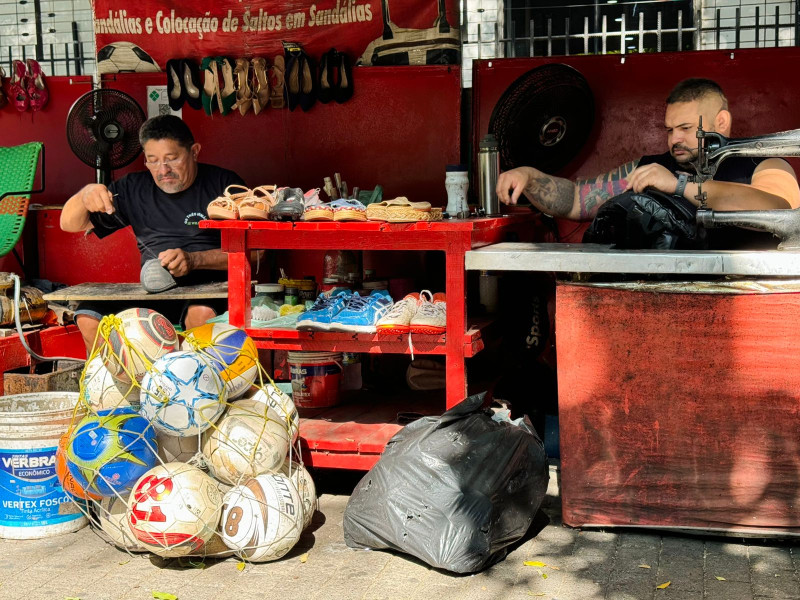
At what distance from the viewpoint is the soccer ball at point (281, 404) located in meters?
4.16

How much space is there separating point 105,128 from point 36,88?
2.75ft

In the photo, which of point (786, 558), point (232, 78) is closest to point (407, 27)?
point (232, 78)

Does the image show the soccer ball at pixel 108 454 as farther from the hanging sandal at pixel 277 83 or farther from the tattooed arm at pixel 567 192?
the hanging sandal at pixel 277 83

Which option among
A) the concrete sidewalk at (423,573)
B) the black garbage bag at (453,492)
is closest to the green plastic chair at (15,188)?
the concrete sidewalk at (423,573)

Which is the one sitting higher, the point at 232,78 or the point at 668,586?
the point at 232,78

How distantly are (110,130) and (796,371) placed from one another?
5019 millimetres

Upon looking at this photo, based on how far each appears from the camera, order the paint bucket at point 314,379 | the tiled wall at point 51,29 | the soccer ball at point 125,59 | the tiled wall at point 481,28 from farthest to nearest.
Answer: the tiled wall at point 51,29, the tiled wall at point 481,28, the soccer ball at point 125,59, the paint bucket at point 314,379

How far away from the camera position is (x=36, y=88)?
7.27 meters

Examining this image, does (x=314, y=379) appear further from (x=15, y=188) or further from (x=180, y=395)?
(x=15, y=188)

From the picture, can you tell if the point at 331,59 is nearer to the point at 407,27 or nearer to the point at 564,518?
the point at 407,27

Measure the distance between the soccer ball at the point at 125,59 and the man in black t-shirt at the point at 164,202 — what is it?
4.38 feet

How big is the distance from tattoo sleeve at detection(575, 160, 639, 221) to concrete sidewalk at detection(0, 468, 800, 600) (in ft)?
6.34

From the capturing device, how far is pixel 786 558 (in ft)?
12.5

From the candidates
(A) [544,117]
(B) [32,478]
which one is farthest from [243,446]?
(A) [544,117]
